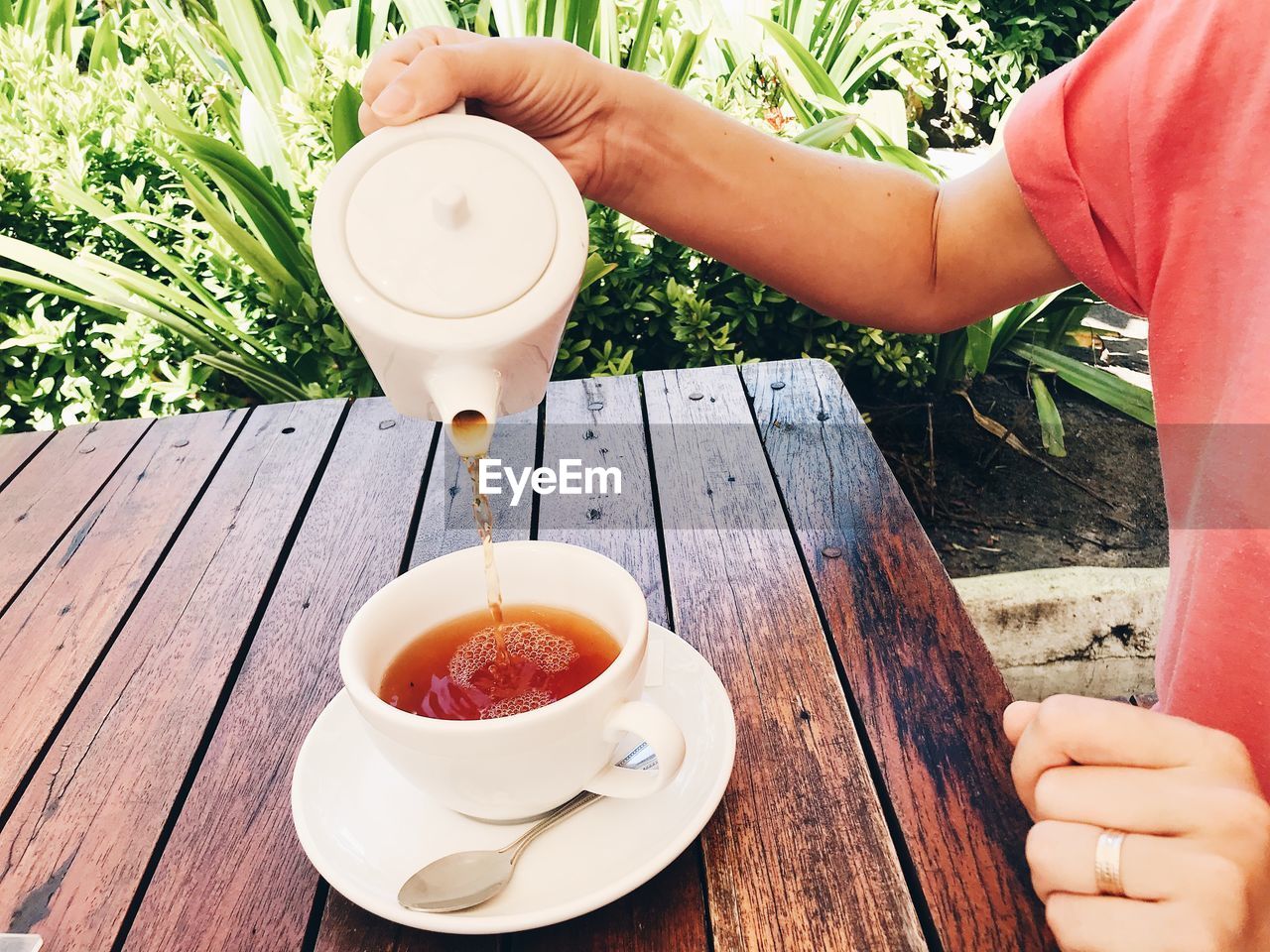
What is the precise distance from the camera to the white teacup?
61 cm

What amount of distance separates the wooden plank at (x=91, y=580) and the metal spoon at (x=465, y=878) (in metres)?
0.40

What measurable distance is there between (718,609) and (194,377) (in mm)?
1672

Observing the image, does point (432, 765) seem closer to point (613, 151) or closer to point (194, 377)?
point (613, 151)

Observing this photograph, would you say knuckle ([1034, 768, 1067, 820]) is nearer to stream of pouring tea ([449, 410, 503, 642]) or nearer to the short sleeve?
stream of pouring tea ([449, 410, 503, 642])

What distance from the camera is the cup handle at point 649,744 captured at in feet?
2.08

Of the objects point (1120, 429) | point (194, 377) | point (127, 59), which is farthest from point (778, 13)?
point (127, 59)

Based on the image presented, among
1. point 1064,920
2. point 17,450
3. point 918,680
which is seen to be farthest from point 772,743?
point 17,450

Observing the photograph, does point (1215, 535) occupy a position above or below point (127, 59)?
above

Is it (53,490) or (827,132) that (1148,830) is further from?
(827,132)

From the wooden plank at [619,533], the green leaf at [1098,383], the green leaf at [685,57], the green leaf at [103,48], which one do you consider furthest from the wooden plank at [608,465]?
the green leaf at [103,48]

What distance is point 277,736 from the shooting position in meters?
0.82

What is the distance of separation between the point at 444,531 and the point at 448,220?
47 centimetres

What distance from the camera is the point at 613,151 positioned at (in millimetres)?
1105

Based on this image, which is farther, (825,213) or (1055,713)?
(825,213)
